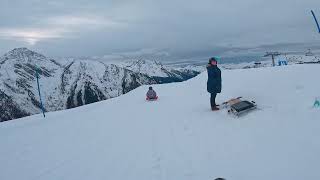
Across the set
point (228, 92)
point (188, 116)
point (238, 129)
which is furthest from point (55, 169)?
point (228, 92)

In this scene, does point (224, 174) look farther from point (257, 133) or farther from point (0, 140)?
point (0, 140)

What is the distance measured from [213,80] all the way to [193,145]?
6327 mm

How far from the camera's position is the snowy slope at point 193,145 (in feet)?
29.8

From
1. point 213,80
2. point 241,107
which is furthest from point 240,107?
point 213,80

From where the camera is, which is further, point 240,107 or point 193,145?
point 240,107

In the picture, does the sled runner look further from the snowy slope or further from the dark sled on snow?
the snowy slope

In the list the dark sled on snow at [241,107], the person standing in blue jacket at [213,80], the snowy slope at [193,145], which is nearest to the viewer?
the snowy slope at [193,145]

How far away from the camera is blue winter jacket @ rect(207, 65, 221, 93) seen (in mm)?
17094

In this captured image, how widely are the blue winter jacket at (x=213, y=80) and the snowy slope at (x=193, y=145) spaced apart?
4.29 feet

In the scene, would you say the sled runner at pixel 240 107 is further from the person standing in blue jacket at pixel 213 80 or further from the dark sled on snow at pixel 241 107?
the person standing in blue jacket at pixel 213 80

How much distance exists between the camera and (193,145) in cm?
1150

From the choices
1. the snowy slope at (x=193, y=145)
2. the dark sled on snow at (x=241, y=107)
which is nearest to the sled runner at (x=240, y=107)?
the dark sled on snow at (x=241, y=107)

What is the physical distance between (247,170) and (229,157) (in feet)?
3.70

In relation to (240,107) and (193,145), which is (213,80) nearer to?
(240,107)
